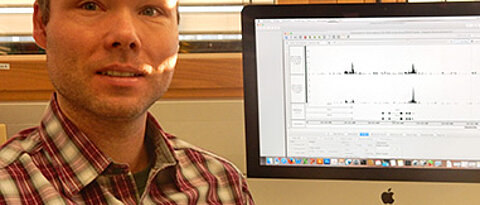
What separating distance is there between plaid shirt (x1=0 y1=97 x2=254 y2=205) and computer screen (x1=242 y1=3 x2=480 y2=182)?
Answer: 236 millimetres

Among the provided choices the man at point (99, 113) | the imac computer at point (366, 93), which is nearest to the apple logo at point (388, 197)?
the imac computer at point (366, 93)

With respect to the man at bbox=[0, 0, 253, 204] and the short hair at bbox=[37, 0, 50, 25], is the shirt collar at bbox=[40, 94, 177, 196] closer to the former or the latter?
the man at bbox=[0, 0, 253, 204]

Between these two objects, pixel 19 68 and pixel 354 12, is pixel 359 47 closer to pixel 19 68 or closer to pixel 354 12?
pixel 354 12

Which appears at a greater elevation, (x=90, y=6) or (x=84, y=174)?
(x=90, y=6)

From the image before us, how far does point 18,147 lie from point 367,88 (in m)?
0.72

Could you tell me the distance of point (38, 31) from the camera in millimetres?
1085

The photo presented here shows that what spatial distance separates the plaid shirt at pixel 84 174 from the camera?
3.25ft

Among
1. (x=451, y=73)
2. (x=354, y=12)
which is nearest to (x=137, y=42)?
(x=354, y=12)

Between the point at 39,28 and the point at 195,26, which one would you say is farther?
the point at 195,26

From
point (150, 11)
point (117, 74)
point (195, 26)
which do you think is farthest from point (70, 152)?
point (195, 26)

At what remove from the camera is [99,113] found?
1020mm

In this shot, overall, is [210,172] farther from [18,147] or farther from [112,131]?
[18,147]

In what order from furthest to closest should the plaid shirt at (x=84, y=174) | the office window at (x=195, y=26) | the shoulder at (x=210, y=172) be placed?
the office window at (x=195, y=26), the shoulder at (x=210, y=172), the plaid shirt at (x=84, y=174)

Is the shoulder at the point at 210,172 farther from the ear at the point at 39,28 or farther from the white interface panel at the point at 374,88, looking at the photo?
the ear at the point at 39,28
